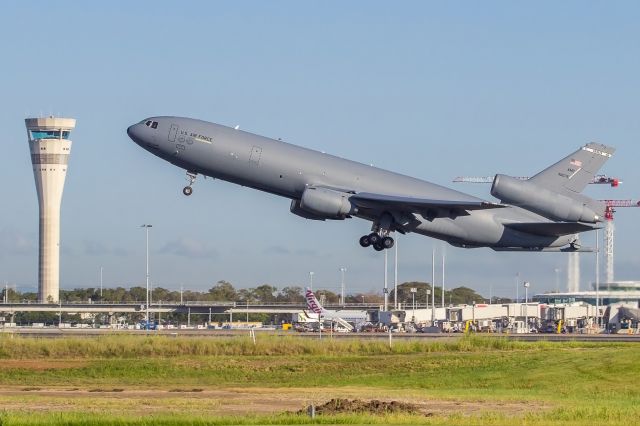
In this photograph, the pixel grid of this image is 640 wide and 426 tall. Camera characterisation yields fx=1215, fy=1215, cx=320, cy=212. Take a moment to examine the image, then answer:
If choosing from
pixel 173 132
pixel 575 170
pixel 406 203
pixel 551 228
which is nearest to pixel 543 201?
pixel 551 228

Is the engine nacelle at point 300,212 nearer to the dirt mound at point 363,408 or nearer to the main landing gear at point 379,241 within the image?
the main landing gear at point 379,241

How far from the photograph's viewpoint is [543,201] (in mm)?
75062

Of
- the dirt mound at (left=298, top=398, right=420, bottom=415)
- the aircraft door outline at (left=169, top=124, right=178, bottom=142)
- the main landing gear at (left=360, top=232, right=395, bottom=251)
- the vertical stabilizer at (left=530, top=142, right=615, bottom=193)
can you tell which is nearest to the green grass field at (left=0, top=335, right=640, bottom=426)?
the dirt mound at (left=298, top=398, right=420, bottom=415)

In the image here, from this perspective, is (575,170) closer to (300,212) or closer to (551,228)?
(551,228)

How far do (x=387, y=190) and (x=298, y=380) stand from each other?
12.7m

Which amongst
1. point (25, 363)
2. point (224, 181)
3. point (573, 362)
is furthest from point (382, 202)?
point (25, 363)

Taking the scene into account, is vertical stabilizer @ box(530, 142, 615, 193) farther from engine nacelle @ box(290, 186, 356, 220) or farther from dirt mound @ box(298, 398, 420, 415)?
dirt mound @ box(298, 398, 420, 415)

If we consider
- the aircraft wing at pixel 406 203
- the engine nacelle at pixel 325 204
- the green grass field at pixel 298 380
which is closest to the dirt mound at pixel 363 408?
the green grass field at pixel 298 380

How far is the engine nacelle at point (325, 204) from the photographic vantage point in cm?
6888

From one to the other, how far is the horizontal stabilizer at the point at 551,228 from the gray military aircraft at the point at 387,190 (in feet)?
0.20

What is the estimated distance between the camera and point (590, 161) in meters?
79.3

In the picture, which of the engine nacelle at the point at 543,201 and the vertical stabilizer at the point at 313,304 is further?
the vertical stabilizer at the point at 313,304

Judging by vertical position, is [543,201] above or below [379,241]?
above

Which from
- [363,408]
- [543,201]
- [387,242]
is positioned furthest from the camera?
[543,201]
